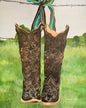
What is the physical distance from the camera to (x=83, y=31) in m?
1.08

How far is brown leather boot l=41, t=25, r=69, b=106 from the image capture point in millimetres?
991

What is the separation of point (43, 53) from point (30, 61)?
0.11 m

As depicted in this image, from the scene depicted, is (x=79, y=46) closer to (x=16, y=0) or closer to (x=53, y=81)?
(x=53, y=81)

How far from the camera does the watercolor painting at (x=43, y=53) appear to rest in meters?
1.01

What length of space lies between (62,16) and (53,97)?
503 mm

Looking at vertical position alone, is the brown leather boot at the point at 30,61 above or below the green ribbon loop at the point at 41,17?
below

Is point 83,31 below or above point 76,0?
below

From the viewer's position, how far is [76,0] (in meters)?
1.08

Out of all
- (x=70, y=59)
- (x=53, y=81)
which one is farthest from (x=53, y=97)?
(x=70, y=59)

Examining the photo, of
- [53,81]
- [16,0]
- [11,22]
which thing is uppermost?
[16,0]

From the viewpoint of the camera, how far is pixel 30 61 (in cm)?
102

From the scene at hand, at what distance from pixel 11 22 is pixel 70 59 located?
0.44 meters

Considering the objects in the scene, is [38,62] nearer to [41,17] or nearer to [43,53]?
[43,53]

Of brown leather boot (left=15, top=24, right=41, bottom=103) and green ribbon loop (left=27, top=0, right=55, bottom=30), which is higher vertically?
green ribbon loop (left=27, top=0, right=55, bottom=30)
